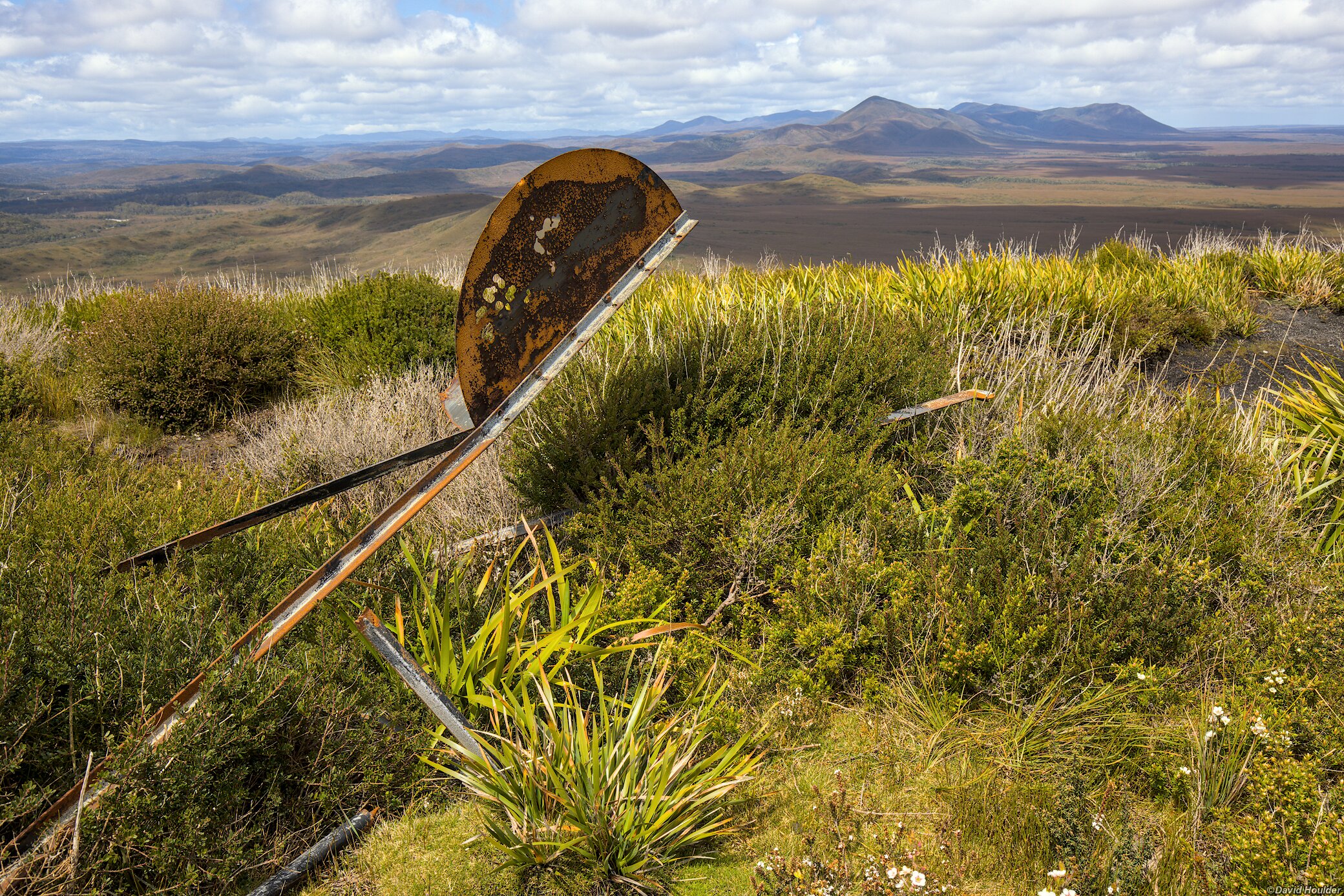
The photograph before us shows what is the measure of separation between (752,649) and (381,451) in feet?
11.4

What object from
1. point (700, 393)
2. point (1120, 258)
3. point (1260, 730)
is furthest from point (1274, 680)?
point (1120, 258)

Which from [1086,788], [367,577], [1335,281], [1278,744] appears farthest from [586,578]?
[1335,281]

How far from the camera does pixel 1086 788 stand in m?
2.60

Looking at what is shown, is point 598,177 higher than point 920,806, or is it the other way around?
point 598,177

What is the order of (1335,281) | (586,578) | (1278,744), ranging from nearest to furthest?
(1278,744), (586,578), (1335,281)

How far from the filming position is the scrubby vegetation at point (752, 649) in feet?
7.58

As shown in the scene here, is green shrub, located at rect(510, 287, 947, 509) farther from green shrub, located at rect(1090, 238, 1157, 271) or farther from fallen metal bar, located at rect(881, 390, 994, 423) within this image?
green shrub, located at rect(1090, 238, 1157, 271)

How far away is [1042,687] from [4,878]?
3.42 metres

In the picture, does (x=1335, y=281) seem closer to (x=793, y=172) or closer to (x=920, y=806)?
(x=920, y=806)

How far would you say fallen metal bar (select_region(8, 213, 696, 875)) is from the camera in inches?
83.0

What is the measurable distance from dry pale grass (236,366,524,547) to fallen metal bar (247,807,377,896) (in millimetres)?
1550

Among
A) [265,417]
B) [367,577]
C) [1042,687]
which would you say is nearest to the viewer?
[1042,687]

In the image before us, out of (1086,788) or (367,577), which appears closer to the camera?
(1086,788)

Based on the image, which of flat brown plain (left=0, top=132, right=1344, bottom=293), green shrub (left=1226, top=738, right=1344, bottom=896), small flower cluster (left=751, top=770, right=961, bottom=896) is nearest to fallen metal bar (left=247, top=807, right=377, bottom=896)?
small flower cluster (left=751, top=770, right=961, bottom=896)
